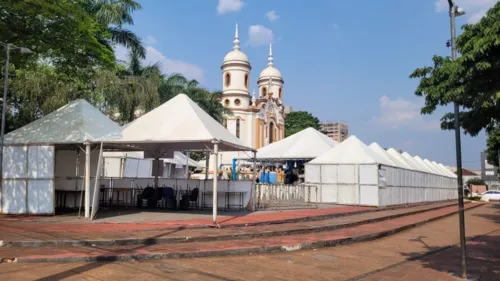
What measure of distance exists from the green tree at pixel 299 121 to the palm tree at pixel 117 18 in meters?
46.3

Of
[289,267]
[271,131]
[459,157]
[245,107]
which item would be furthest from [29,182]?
[271,131]

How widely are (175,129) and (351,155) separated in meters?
11.1

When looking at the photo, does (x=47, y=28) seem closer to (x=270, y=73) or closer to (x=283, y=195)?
(x=283, y=195)

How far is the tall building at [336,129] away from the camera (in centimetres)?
12269

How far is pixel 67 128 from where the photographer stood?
12.7 m

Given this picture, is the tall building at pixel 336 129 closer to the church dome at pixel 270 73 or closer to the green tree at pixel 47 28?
the church dome at pixel 270 73

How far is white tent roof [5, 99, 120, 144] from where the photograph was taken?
12219 mm

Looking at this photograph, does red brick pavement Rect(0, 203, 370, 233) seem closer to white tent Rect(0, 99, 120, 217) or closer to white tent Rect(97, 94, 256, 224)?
white tent Rect(0, 99, 120, 217)

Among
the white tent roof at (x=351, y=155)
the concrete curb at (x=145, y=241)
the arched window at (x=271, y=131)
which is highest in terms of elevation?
the arched window at (x=271, y=131)

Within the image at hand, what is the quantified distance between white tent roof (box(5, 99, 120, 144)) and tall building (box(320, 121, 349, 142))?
366 ft

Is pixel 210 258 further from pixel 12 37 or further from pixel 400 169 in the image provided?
pixel 400 169

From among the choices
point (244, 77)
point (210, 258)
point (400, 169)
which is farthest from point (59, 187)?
point (244, 77)

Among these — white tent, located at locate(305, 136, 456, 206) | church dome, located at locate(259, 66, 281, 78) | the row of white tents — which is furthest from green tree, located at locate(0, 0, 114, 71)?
church dome, located at locate(259, 66, 281, 78)

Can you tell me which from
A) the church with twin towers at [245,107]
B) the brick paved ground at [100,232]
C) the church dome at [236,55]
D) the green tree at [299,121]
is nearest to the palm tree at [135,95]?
the brick paved ground at [100,232]
